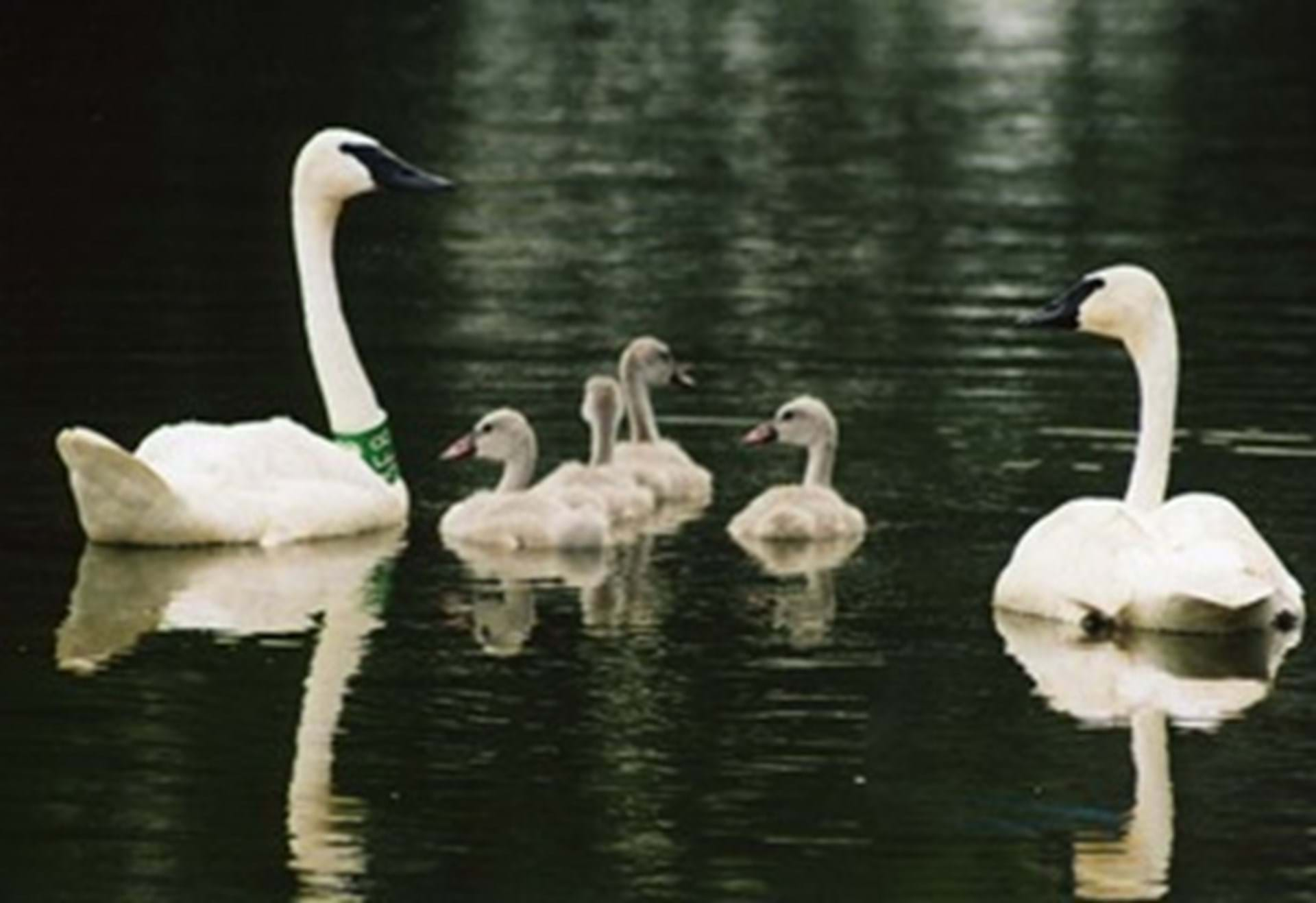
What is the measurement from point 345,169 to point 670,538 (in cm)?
291

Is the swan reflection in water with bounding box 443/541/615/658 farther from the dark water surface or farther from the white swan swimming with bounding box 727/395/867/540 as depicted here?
the white swan swimming with bounding box 727/395/867/540

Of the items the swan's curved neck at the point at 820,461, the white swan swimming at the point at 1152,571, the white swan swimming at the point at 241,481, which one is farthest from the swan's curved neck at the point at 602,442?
the white swan swimming at the point at 1152,571

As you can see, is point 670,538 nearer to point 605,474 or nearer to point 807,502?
point 605,474

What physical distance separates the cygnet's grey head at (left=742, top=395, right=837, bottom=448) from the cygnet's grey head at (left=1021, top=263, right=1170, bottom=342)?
1386 mm

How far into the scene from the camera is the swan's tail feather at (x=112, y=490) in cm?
1973

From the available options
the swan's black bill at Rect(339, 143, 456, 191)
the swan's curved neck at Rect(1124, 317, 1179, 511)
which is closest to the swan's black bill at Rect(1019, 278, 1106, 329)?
the swan's curved neck at Rect(1124, 317, 1179, 511)

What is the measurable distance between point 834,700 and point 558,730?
3.61ft

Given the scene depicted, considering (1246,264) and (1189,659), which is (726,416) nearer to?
(1189,659)

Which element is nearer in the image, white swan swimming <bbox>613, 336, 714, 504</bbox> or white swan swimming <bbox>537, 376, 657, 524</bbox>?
white swan swimming <bbox>537, 376, 657, 524</bbox>

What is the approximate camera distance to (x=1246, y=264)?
1240 inches

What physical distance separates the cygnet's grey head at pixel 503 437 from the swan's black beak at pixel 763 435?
1.09 meters

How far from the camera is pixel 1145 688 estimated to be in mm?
17516

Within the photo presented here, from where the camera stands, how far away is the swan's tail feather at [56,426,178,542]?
19.7 m

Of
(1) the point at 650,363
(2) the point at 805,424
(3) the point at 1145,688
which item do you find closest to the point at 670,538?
(2) the point at 805,424
